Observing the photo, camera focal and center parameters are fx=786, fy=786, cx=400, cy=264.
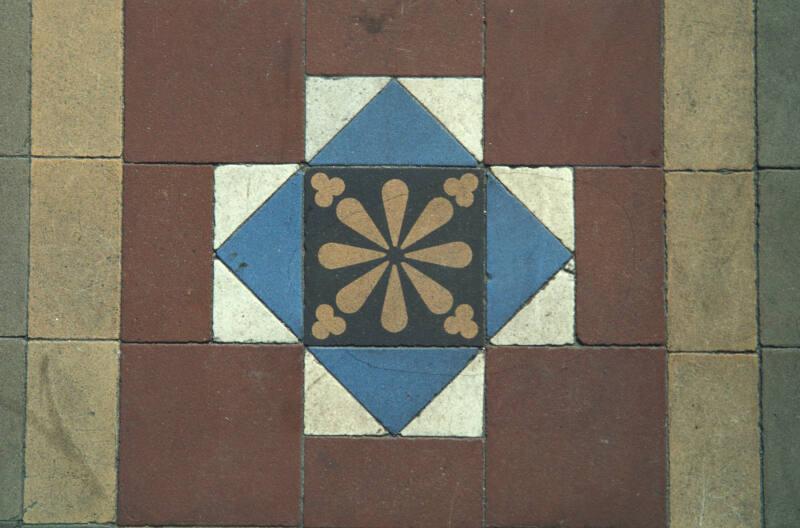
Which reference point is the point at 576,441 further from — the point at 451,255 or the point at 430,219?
the point at 430,219

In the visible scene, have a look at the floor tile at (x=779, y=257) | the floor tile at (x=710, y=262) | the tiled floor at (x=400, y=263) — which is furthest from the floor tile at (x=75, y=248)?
the floor tile at (x=779, y=257)

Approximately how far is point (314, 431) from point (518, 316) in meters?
0.85

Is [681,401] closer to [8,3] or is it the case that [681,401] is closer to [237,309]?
[237,309]

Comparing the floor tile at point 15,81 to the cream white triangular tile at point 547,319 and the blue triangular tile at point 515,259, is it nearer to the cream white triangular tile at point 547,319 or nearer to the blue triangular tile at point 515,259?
the blue triangular tile at point 515,259

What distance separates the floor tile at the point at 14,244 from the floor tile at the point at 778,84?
2716 mm

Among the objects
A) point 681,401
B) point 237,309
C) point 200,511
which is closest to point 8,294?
point 237,309

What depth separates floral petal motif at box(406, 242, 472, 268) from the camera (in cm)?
289

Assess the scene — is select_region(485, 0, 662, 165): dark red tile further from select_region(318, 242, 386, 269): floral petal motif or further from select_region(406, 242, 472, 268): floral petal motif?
select_region(318, 242, 386, 269): floral petal motif

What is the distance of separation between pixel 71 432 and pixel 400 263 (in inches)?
52.9

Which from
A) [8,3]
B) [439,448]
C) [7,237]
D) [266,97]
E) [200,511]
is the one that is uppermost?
[8,3]

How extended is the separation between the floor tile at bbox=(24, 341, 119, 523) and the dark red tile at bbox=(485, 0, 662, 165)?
1647mm

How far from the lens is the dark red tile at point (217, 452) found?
2.85 m

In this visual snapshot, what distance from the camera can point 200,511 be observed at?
9.35 feet

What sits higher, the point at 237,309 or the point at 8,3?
the point at 8,3
